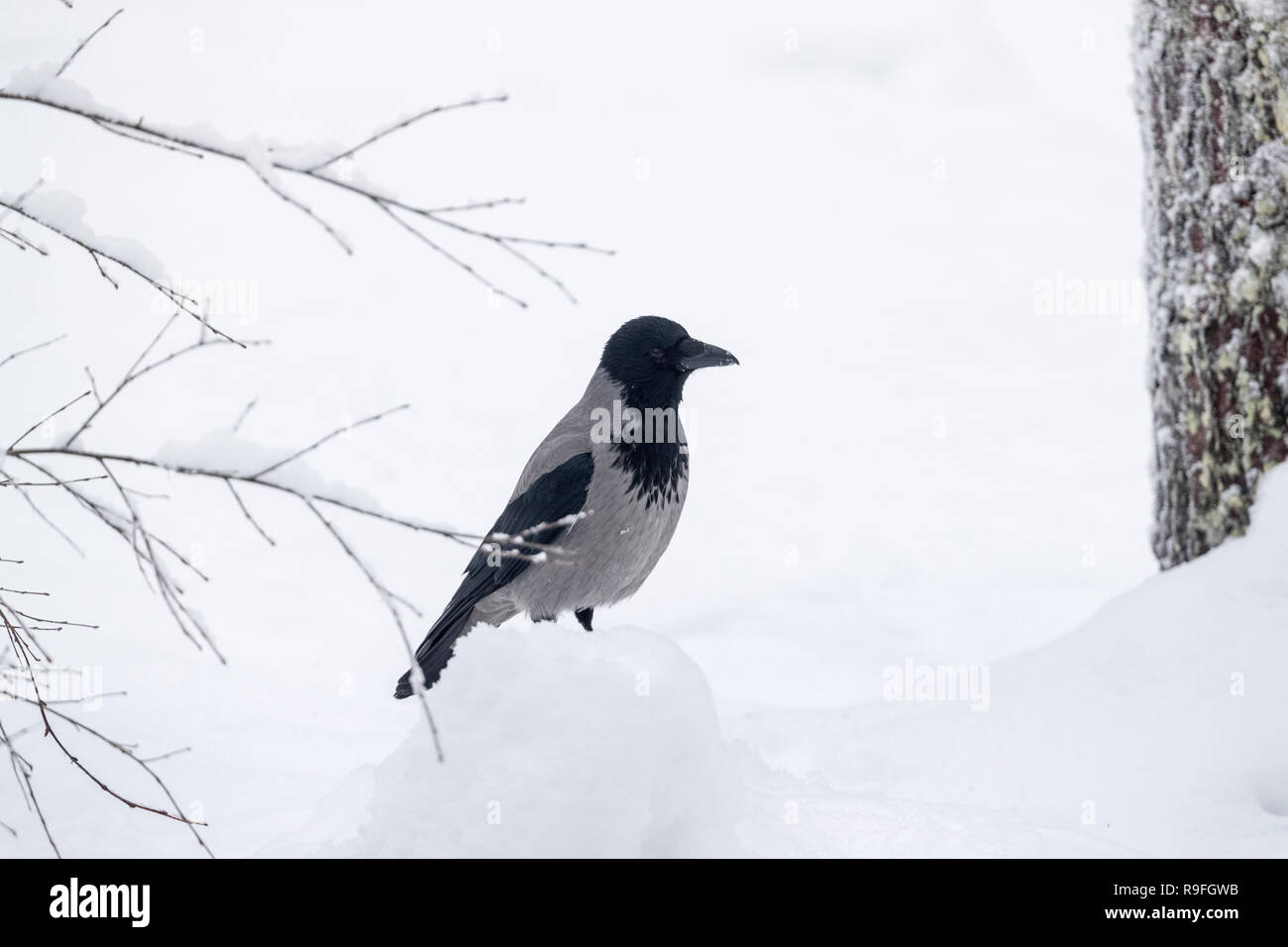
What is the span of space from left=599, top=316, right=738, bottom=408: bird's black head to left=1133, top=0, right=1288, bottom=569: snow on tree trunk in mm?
1900

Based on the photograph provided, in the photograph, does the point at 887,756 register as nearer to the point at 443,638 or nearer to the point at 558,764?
the point at 443,638

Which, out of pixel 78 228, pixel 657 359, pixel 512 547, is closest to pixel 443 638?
pixel 512 547

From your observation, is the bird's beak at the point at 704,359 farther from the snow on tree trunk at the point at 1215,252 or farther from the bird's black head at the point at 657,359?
the snow on tree trunk at the point at 1215,252

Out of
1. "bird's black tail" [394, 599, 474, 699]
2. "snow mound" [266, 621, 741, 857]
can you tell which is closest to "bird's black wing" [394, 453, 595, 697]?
"bird's black tail" [394, 599, 474, 699]

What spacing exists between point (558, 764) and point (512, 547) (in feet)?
4.63

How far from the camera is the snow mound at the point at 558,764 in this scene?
211cm

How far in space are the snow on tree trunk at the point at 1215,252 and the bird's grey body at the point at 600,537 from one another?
209 cm

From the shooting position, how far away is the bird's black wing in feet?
11.3

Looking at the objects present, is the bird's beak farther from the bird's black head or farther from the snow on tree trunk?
the snow on tree trunk

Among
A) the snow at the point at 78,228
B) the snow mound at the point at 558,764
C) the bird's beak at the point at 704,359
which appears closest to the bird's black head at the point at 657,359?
the bird's beak at the point at 704,359

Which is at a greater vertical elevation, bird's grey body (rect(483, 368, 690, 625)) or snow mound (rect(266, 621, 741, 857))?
bird's grey body (rect(483, 368, 690, 625))
